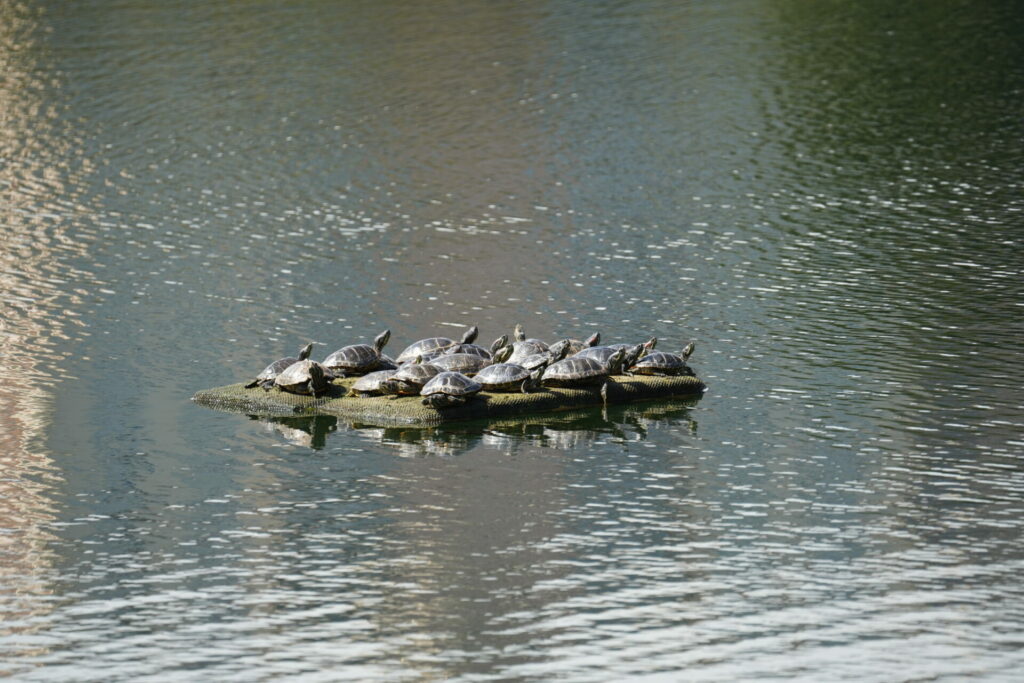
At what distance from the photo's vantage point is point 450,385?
16.1m

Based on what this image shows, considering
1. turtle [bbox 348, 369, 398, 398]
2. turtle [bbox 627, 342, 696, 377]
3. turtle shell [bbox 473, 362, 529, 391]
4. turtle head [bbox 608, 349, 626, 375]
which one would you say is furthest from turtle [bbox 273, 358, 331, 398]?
turtle [bbox 627, 342, 696, 377]

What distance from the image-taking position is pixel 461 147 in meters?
33.3

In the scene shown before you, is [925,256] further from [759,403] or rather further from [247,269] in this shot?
[247,269]

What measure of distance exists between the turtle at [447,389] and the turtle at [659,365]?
2151 millimetres

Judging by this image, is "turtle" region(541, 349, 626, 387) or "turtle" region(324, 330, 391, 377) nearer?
"turtle" region(541, 349, 626, 387)

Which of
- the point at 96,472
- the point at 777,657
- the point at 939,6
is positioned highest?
the point at 939,6

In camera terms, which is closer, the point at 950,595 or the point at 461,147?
the point at 950,595

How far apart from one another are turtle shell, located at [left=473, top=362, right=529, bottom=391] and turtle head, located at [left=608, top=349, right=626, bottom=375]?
3.18ft

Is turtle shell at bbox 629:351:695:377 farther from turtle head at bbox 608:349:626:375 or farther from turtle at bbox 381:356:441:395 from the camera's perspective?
turtle at bbox 381:356:441:395

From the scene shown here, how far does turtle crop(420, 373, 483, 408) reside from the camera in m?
16.1

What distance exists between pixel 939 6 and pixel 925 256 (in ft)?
84.9

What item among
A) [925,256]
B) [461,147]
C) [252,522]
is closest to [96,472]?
[252,522]

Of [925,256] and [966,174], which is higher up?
[966,174]

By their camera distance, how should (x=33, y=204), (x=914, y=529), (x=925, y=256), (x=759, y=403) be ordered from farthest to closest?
(x=33, y=204), (x=925, y=256), (x=759, y=403), (x=914, y=529)
